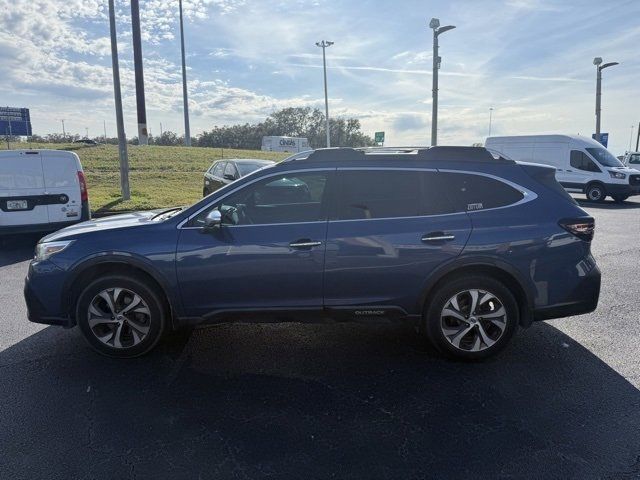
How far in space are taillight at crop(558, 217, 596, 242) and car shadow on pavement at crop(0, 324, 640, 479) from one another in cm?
106

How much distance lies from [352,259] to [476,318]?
1148mm

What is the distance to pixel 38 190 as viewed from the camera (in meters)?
8.25

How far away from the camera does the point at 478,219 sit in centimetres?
383

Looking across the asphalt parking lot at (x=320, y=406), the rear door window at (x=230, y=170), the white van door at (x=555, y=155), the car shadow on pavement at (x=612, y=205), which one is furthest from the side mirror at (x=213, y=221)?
the white van door at (x=555, y=155)

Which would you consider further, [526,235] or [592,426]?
[526,235]

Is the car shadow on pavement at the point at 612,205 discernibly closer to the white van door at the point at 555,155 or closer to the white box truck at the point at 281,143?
the white van door at the point at 555,155

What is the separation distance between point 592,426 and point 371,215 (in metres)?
2.10

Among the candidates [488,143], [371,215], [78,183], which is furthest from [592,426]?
[488,143]

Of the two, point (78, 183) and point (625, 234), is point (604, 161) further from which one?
point (78, 183)

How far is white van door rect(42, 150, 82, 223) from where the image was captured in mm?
8305

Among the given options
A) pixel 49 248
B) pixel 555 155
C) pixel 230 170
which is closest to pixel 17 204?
pixel 49 248

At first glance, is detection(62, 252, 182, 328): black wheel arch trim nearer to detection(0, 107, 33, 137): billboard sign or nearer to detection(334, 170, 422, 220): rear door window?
detection(334, 170, 422, 220): rear door window

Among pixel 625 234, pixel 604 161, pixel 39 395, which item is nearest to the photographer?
pixel 39 395

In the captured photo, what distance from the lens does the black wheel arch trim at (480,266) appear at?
12.4 ft
